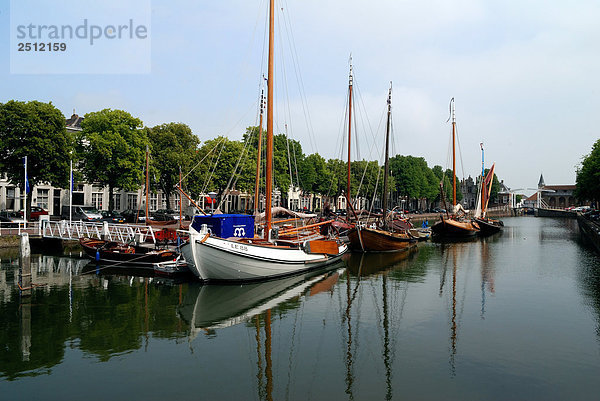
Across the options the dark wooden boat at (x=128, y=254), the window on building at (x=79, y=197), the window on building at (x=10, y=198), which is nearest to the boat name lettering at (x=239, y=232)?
the dark wooden boat at (x=128, y=254)

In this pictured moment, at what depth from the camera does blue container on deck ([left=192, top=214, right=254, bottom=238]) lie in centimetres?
2806

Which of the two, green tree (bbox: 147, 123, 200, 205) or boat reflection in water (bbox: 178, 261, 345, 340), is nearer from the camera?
boat reflection in water (bbox: 178, 261, 345, 340)

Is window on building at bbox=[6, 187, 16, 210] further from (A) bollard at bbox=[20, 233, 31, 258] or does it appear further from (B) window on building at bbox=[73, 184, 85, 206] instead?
(A) bollard at bbox=[20, 233, 31, 258]

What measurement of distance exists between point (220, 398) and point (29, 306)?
47.2 feet

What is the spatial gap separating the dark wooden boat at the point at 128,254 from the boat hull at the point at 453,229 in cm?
4379

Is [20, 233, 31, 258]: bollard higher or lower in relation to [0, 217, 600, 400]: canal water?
higher

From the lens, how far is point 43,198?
224 feet

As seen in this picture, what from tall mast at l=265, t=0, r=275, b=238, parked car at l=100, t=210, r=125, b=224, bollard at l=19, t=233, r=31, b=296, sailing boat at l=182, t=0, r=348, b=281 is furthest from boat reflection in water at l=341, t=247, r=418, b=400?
parked car at l=100, t=210, r=125, b=224

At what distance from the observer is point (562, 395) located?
12133mm

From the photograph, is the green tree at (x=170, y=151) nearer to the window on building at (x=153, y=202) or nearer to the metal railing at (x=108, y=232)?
the window on building at (x=153, y=202)

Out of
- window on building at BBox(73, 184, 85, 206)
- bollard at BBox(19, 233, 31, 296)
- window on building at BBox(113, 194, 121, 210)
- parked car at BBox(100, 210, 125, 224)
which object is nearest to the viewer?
bollard at BBox(19, 233, 31, 296)

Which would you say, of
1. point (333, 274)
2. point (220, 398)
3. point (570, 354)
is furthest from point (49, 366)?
point (333, 274)

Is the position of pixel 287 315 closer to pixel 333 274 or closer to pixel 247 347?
pixel 247 347

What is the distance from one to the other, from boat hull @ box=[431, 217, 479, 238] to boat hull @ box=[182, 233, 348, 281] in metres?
40.3
